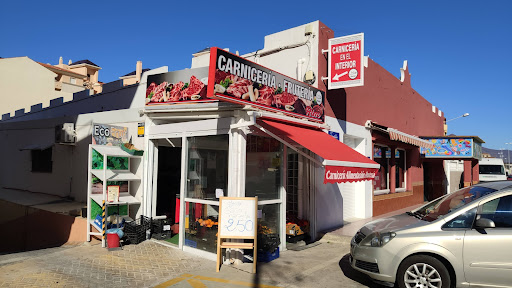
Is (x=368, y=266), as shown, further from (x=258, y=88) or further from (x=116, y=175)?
(x=116, y=175)

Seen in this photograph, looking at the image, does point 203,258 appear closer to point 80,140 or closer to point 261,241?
point 261,241

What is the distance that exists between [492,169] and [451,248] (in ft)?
78.7

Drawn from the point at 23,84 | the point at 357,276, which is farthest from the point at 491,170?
the point at 23,84

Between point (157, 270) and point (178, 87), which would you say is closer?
point (157, 270)

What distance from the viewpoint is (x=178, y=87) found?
7.52 m

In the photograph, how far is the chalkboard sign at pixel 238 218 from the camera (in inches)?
238

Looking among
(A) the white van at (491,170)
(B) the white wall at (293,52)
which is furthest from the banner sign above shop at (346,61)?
(A) the white van at (491,170)

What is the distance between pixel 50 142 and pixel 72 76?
33.0m

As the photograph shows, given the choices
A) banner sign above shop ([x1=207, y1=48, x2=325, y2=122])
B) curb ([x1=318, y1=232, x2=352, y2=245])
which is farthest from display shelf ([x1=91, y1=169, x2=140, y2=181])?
curb ([x1=318, y1=232, x2=352, y2=245])

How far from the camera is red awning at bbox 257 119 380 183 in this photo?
6.30 m

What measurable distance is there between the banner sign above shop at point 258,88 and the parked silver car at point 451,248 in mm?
3321

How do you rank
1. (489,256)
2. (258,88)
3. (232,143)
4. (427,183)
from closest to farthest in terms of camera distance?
(489,256) < (232,143) < (258,88) < (427,183)

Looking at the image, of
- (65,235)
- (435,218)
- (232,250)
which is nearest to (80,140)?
(65,235)

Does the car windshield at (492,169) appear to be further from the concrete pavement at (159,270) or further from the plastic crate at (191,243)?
the plastic crate at (191,243)
